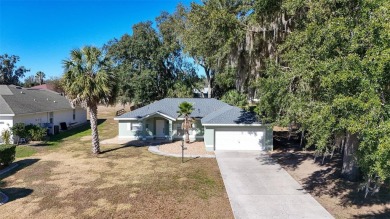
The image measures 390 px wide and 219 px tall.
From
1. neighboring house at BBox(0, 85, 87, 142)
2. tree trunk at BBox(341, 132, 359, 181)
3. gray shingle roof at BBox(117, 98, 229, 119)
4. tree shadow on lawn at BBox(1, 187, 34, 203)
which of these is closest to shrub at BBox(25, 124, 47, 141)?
neighboring house at BBox(0, 85, 87, 142)

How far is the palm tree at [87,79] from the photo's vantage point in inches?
648

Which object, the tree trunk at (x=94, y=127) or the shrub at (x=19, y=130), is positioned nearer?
the tree trunk at (x=94, y=127)

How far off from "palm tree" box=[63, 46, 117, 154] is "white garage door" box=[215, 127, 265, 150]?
867 cm

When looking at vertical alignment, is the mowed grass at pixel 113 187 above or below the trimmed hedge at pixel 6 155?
below

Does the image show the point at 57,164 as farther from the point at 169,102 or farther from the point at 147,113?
the point at 169,102

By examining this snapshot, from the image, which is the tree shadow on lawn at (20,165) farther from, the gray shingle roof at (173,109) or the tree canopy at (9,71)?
the tree canopy at (9,71)

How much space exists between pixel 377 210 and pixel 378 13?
23.6 feet

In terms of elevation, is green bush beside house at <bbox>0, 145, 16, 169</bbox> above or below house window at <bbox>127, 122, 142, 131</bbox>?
below

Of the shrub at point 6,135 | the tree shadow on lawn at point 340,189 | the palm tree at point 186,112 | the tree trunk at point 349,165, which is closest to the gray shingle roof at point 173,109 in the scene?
the palm tree at point 186,112

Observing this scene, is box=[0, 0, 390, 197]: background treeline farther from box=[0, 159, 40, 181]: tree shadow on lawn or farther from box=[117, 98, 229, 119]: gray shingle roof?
box=[0, 159, 40, 181]: tree shadow on lawn

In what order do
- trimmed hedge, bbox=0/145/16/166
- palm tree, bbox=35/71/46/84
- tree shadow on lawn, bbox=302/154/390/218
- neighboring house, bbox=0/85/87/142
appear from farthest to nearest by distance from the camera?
palm tree, bbox=35/71/46/84, neighboring house, bbox=0/85/87/142, trimmed hedge, bbox=0/145/16/166, tree shadow on lawn, bbox=302/154/390/218

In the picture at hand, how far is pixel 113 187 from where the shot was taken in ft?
39.5

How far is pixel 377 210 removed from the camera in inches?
385

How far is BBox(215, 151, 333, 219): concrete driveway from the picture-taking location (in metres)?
9.70
